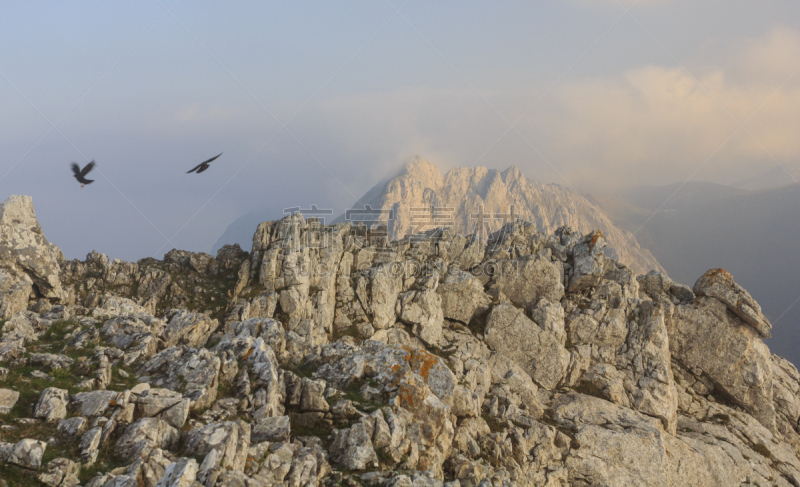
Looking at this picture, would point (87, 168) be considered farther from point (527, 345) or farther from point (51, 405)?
point (527, 345)

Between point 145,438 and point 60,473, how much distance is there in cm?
253

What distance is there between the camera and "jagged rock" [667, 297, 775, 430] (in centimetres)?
5062

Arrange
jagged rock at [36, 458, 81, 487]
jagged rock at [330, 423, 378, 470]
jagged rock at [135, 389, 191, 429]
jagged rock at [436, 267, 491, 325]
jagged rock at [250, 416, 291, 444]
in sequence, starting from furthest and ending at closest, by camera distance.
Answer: jagged rock at [436, 267, 491, 325]
jagged rock at [330, 423, 378, 470]
jagged rock at [250, 416, 291, 444]
jagged rock at [135, 389, 191, 429]
jagged rock at [36, 458, 81, 487]

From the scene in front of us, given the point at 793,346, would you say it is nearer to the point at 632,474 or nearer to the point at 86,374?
the point at 632,474

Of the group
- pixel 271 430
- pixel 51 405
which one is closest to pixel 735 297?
pixel 271 430

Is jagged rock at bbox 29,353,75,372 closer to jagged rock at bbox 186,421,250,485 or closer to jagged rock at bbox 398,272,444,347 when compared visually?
jagged rock at bbox 186,421,250,485

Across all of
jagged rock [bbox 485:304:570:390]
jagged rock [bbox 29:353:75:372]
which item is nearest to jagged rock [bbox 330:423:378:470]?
jagged rock [bbox 29:353:75:372]

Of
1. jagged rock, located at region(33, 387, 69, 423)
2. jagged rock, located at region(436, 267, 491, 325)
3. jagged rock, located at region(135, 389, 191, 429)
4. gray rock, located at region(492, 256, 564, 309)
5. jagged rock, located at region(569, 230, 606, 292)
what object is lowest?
jagged rock, located at region(33, 387, 69, 423)

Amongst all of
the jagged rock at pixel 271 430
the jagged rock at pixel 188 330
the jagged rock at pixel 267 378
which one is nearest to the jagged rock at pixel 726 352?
the jagged rock at pixel 267 378

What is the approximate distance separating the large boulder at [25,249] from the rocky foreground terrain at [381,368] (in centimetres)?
15

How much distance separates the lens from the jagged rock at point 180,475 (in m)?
12.4

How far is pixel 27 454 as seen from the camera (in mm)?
12414

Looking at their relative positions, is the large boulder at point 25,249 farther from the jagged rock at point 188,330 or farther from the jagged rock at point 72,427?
the jagged rock at point 72,427

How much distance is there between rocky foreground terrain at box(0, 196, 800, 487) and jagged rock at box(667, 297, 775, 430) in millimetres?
208
